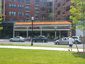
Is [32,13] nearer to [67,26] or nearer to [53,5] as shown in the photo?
[53,5]

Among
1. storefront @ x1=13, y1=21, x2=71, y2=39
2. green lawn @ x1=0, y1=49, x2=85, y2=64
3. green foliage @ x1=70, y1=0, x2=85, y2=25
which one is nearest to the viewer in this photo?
green lawn @ x1=0, y1=49, x2=85, y2=64

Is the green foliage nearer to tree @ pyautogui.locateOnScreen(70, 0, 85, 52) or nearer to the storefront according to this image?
tree @ pyautogui.locateOnScreen(70, 0, 85, 52)

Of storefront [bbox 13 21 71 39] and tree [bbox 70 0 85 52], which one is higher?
tree [bbox 70 0 85 52]

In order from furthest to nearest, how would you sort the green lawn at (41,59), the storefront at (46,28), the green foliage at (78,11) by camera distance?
the storefront at (46,28) < the green foliage at (78,11) < the green lawn at (41,59)

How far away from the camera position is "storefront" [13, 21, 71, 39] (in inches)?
3501

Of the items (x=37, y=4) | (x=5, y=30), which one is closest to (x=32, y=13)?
(x=37, y=4)

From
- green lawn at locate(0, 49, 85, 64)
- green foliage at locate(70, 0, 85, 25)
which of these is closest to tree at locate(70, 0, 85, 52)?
green foliage at locate(70, 0, 85, 25)

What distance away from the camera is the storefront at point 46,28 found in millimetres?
88931

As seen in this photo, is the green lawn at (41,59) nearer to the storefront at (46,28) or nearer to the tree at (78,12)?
the tree at (78,12)

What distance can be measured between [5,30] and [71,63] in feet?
266

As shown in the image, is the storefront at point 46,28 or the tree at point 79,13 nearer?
the tree at point 79,13

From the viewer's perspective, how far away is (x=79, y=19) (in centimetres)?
3048

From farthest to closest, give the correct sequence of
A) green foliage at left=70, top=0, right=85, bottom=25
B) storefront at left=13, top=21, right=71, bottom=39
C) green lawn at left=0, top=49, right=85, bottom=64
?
storefront at left=13, top=21, right=71, bottom=39
green foliage at left=70, top=0, right=85, bottom=25
green lawn at left=0, top=49, right=85, bottom=64

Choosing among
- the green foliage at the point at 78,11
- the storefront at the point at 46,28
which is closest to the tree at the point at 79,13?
the green foliage at the point at 78,11
